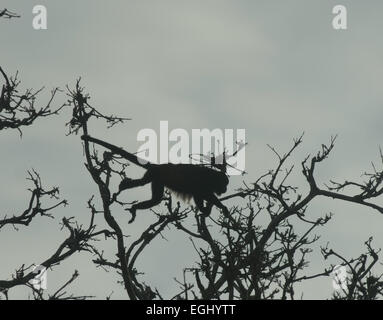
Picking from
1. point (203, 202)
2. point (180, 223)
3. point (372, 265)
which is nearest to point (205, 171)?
point (203, 202)

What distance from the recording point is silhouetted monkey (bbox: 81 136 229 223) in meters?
13.4

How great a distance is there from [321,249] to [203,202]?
3806mm

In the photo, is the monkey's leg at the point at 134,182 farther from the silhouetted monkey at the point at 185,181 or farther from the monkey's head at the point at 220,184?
the monkey's head at the point at 220,184

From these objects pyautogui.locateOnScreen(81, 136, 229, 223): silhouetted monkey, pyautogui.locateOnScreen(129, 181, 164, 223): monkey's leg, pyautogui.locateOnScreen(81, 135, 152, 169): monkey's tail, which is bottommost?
pyautogui.locateOnScreen(129, 181, 164, 223): monkey's leg

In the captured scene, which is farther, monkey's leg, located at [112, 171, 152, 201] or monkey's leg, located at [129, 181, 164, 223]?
monkey's leg, located at [112, 171, 152, 201]

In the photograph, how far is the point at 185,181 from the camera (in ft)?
46.5

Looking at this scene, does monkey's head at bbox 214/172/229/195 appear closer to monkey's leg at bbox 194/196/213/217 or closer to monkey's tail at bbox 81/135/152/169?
monkey's leg at bbox 194/196/213/217

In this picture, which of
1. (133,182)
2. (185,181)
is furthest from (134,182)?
(185,181)

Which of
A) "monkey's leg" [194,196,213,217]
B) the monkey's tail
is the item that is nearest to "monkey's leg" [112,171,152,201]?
the monkey's tail

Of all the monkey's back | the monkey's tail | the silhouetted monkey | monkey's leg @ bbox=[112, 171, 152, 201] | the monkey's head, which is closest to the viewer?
the monkey's tail

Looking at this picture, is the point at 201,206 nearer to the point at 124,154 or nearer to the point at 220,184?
the point at 220,184

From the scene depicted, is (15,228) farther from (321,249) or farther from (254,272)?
(254,272)

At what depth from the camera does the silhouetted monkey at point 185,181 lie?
43.8ft
